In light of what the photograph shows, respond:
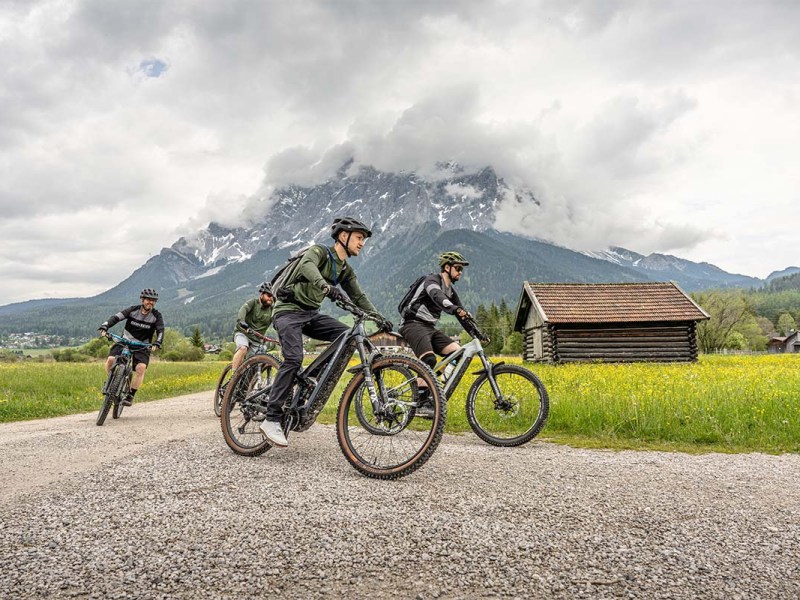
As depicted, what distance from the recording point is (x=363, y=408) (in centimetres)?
541

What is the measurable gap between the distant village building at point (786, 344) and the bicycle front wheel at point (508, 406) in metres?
127

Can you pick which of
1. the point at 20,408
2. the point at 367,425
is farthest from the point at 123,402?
the point at 367,425

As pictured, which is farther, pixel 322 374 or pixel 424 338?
pixel 424 338

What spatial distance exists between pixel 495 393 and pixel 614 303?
2504 centimetres

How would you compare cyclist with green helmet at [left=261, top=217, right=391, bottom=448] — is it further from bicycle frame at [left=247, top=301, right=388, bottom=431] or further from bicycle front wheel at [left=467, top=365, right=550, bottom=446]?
bicycle front wheel at [left=467, top=365, right=550, bottom=446]

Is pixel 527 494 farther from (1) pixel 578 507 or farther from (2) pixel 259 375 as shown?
(2) pixel 259 375

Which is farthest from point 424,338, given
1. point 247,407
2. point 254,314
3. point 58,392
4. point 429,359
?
point 58,392

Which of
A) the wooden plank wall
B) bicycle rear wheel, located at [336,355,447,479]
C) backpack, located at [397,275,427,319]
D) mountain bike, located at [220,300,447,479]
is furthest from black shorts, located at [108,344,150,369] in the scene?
the wooden plank wall

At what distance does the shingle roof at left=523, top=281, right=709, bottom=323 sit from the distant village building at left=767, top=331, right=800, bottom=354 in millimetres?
100480

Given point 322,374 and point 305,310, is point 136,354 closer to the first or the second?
point 305,310

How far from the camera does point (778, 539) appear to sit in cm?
322

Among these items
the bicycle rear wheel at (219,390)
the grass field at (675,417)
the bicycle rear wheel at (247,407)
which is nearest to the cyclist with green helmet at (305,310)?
the bicycle rear wheel at (247,407)

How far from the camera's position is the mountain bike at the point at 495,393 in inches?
273

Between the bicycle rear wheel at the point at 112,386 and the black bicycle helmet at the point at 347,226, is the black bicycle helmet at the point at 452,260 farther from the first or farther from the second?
the bicycle rear wheel at the point at 112,386
